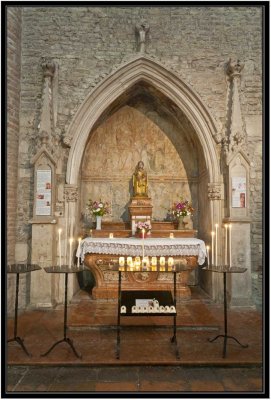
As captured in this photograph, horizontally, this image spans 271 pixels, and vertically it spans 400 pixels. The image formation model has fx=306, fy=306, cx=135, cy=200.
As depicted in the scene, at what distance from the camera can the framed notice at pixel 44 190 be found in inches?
257

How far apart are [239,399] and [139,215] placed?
5041mm

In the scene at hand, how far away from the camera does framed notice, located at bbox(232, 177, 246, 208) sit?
21.8 ft

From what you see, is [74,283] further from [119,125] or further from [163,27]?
[163,27]

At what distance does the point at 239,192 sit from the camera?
21.9 feet

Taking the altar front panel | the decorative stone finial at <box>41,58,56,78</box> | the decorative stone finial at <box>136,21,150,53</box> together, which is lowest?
the altar front panel

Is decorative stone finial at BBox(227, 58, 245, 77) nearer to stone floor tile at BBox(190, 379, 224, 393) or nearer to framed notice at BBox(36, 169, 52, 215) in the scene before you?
framed notice at BBox(36, 169, 52, 215)

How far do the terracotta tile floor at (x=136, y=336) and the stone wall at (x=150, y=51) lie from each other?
79.3 inches

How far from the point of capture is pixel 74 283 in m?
7.13

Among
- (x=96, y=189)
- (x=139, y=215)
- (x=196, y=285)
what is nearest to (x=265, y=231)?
(x=139, y=215)

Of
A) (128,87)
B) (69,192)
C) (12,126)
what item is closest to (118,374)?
(69,192)

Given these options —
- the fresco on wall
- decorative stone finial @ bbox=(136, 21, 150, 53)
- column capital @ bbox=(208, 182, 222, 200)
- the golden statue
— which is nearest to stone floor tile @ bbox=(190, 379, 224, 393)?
column capital @ bbox=(208, 182, 222, 200)

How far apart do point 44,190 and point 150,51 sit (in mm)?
4072

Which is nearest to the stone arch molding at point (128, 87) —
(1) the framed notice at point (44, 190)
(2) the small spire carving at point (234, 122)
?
(2) the small spire carving at point (234, 122)

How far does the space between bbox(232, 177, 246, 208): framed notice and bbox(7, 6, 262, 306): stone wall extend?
417 mm
